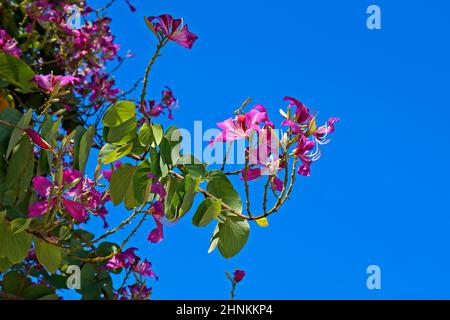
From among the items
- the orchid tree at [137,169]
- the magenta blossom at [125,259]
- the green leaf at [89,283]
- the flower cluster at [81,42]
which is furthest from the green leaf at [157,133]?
the flower cluster at [81,42]

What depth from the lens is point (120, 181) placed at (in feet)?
3.85

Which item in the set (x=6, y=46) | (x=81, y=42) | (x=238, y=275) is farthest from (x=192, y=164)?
(x=81, y=42)

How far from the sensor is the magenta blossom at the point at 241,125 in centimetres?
108

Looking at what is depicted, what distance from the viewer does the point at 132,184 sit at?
1.20 metres

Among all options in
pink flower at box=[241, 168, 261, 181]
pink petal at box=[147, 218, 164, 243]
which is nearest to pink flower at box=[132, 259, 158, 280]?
pink petal at box=[147, 218, 164, 243]

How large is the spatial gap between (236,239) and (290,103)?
0.29 metres

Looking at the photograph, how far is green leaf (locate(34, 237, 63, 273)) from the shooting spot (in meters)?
1.22

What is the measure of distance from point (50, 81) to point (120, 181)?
30 cm

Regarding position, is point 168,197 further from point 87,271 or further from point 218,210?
point 87,271

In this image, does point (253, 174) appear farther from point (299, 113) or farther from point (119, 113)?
point (119, 113)

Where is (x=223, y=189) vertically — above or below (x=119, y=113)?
below
